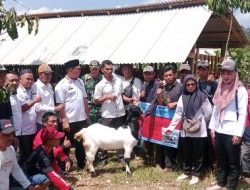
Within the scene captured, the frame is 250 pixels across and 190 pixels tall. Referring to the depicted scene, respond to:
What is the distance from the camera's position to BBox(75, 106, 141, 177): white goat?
20.4 feet

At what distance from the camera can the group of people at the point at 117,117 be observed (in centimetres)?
499

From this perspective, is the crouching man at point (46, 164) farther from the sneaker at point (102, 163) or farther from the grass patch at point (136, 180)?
the sneaker at point (102, 163)

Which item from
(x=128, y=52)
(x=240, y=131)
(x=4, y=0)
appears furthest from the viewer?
(x=128, y=52)

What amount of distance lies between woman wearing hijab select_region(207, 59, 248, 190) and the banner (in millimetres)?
1004

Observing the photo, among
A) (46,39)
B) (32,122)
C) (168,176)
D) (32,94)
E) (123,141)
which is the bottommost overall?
(168,176)

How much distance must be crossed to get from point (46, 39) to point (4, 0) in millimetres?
8190

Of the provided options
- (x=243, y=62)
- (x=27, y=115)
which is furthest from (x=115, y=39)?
(x=243, y=62)

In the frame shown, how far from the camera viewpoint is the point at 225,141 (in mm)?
5184

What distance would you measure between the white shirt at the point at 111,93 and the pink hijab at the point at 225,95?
184cm

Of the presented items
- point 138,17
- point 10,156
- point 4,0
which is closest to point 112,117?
point 10,156

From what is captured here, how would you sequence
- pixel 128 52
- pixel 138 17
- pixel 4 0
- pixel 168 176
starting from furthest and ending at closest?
pixel 138 17 → pixel 128 52 → pixel 168 176 → pixel 4 0

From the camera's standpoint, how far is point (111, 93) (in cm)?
648

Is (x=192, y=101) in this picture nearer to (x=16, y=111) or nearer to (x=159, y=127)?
(x=159, y=127)

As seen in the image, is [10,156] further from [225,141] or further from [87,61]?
[87,61]
